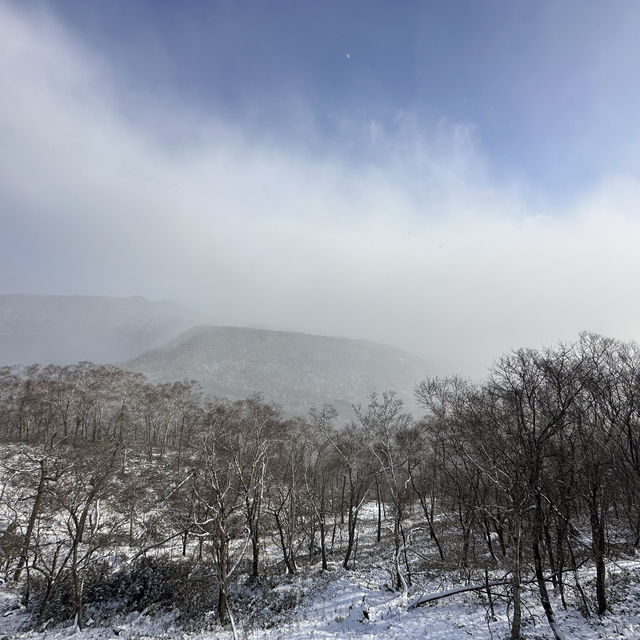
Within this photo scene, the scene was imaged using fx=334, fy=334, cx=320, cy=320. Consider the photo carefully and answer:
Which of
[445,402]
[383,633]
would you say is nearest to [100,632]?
[383,633]

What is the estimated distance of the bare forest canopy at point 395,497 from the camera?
614 inches

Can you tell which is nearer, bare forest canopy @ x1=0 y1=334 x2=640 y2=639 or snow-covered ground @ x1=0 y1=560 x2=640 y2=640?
snow-covered ground @ x1=0 y1=560 x2=640 y2=640

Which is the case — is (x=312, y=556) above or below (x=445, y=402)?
below

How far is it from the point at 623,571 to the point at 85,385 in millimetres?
62430

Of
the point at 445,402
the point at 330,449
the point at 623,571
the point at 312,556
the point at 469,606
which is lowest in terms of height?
the point at 312,556

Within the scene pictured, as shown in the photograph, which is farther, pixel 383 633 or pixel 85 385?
pixel 85 385

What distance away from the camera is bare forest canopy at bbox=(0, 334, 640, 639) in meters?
15.6

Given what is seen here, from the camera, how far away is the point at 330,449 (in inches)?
1676

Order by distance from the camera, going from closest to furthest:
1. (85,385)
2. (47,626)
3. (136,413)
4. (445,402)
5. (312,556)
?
(47,626)
(445,402)
(312,556)
(85,385)
(136,413)

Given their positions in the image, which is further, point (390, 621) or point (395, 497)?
point (395, 497)

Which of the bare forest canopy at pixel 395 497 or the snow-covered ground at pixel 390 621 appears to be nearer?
the snow-covered ground at pixel 390 621

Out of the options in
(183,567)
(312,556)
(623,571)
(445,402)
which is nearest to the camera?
(623,571)

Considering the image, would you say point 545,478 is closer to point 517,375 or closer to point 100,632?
point 517,375

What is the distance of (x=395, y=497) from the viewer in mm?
22344
